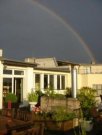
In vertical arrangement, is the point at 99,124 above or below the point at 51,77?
below

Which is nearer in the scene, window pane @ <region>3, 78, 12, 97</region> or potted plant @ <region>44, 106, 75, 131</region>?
potted plant @ <region>44, 106, 75, 131</region>

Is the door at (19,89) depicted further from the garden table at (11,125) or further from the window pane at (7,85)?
the garden table at (11,125)

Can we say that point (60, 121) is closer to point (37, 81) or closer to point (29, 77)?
point (29, 77)

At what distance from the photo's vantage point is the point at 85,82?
Result: 105 feet

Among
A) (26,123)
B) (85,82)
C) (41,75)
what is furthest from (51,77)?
(26,123)

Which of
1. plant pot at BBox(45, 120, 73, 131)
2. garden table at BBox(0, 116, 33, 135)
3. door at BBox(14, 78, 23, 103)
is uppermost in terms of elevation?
door at BBox(14, 78, 23, 103)

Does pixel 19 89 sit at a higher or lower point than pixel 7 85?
lower

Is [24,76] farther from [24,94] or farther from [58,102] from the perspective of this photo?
[58,102]

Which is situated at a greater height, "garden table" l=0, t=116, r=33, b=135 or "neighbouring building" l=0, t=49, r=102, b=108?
"neighbouring building" l=0, t=49, r=102, b=108

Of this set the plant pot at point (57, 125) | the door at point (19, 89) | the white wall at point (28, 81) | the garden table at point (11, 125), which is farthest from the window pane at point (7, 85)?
the garden table at point (11, 125)

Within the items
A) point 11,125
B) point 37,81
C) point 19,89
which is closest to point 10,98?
point 19,89

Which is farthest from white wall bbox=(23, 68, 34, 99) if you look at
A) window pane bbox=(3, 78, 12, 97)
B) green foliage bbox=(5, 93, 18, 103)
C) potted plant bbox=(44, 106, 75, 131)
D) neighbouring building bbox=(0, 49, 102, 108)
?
potted plant bbox=(44, 106, 75, 131)

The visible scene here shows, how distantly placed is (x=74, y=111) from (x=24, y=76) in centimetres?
895

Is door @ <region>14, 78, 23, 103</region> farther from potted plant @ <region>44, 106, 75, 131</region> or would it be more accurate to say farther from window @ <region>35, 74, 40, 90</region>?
potted plant @ <region>44, 106, 75, 131</region>
